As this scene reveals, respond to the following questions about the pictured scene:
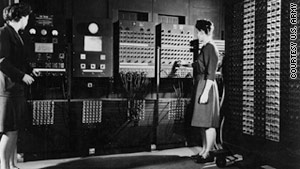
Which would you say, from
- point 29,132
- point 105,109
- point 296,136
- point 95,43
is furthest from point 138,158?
point 296,136

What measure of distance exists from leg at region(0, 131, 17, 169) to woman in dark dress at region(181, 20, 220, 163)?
192cm

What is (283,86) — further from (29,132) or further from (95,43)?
(29,132)

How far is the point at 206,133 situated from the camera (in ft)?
11.1

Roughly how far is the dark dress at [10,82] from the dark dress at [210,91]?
1868 millimetres

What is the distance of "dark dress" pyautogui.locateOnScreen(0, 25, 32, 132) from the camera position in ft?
8.81

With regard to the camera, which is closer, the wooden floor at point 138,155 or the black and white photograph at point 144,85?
the black and white photograph at point 144,85

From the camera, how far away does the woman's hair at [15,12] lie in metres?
2.80

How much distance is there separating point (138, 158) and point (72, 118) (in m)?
0.93

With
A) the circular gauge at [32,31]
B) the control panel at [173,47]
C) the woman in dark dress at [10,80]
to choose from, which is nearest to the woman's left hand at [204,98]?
the control panel at [173,47]

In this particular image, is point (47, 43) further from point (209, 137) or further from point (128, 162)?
point (209, 137)

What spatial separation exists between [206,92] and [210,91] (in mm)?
86

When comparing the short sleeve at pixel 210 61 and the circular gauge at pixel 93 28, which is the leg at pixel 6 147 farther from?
the short sleeve at pixel 210 61

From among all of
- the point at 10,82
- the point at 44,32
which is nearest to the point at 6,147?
the point at 10,82

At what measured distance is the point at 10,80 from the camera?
2.75 metres
